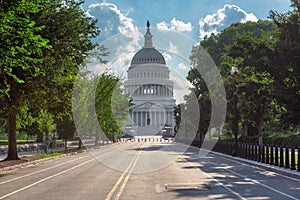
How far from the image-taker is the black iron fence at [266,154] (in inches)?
945

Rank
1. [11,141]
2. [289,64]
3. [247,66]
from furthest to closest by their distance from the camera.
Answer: [247,66] < [11,141] < [289,64]

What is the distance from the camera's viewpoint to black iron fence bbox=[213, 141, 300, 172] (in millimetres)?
23994

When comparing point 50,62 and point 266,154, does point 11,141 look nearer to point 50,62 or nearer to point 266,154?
point 50,62

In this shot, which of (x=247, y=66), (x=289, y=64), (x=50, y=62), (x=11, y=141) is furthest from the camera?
(x=247, y=66)

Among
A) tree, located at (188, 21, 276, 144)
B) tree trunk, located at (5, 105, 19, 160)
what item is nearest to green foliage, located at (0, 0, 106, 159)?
tree trunk, located at (5, 105, 19, 160)

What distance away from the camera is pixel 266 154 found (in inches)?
1134

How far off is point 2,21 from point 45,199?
6.96 metres

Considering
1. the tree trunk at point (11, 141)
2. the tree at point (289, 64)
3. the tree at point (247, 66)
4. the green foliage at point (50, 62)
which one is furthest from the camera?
the tree at point (247, 66)

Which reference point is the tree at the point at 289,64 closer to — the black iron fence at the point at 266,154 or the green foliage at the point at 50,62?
the black iron fence at the point at 266,154

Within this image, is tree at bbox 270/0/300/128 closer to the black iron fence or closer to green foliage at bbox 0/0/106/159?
the black iron fence

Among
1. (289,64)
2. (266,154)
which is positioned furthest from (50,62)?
(289,64)

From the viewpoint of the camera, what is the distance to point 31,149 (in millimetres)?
58625

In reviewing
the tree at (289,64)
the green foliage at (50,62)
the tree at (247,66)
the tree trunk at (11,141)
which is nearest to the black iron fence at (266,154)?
the tree at (289,64)

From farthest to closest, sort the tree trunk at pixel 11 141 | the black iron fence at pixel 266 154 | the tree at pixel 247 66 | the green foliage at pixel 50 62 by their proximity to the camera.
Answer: the tree at pixel 247 66, the tree trunk at pixel 11 141, the green foliage at pixel 50 62, the black iron fence at pixel 266 154
